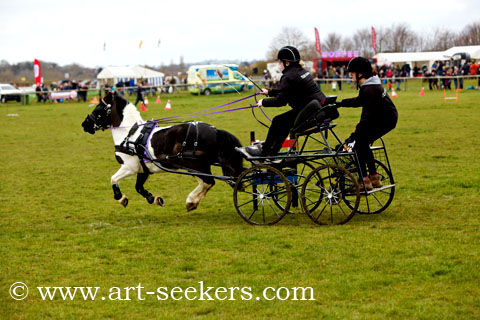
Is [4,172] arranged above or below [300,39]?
below

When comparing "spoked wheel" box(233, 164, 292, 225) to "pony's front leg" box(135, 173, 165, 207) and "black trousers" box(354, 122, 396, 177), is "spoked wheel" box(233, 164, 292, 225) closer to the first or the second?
"black trousers" box(354, 122, 396, 177)

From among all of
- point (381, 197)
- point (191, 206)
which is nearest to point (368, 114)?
point (381, 197)

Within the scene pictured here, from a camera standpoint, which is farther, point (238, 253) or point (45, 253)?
point (45, 253)

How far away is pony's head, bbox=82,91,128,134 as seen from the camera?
10.3m

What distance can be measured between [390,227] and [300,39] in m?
89.3

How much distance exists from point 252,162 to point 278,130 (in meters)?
0.68

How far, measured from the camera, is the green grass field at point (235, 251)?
227 inches

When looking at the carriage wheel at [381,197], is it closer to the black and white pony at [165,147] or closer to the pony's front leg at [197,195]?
the black and white pony at [165,147]

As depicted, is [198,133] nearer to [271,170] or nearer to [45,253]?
[271,170]

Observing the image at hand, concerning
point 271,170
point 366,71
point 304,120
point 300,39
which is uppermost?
point 300,39

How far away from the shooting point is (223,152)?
9445 millimetres

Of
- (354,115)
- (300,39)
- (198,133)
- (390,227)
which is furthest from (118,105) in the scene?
(300,39)

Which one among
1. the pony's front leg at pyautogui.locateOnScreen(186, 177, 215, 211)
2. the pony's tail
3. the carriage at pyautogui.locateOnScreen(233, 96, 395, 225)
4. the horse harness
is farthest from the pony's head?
the carriage at pyautogui.locateOnScreen(233, 96, 395, 225)

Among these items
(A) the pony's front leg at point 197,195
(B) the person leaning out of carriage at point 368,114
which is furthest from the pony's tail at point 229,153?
(B) the person leaning out of carriage at point 368,114
